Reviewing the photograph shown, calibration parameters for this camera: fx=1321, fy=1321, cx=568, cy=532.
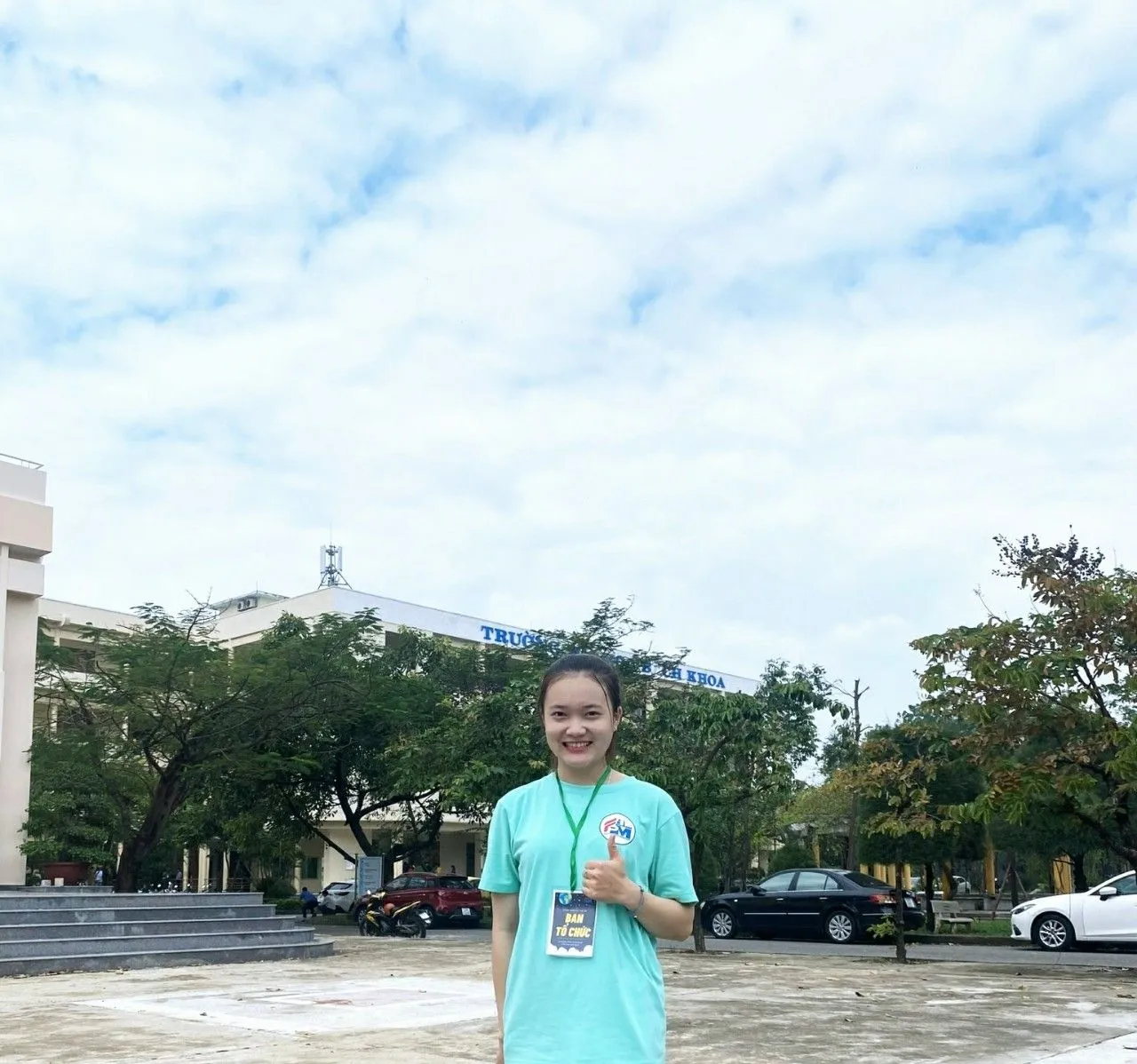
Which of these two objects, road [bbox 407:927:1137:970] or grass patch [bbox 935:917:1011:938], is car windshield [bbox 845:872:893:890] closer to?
road [bbox 407:927:1137:970]

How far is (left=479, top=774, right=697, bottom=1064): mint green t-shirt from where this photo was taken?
291cm

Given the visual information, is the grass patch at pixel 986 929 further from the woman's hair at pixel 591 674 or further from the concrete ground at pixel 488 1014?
the woman's hair at pixel 591 674

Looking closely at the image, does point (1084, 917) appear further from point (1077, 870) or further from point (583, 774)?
point (583, 774)

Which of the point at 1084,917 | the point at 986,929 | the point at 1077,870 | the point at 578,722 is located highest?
the point at 578,722

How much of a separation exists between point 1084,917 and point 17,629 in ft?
52.5

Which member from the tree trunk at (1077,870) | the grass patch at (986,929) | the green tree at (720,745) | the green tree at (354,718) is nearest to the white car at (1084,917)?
the grass patch at (986,929)

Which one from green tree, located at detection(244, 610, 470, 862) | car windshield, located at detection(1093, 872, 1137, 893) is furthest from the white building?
car windshield, located at detection(1093, 872, 1137, 893)

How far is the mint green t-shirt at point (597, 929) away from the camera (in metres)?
2.91

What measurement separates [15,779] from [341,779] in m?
10.9

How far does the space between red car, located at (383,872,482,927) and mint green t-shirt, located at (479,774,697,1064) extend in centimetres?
2464

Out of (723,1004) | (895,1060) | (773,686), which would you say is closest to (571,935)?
(895,1060)

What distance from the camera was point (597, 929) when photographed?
9.71 feet

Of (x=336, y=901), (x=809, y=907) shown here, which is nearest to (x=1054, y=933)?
(x=809, y=907)

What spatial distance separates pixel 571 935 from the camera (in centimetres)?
296
